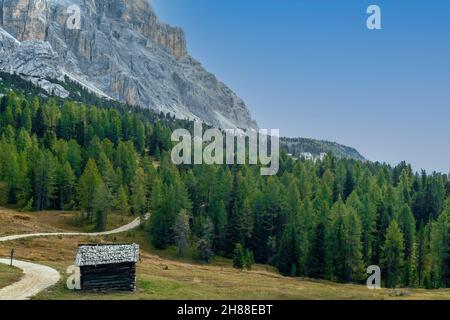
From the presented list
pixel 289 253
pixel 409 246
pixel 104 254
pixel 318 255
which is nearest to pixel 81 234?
pixel 289 253

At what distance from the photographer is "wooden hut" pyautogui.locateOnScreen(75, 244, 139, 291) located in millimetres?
40812

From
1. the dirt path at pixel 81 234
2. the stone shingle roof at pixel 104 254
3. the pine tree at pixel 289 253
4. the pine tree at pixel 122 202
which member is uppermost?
the pine tree at pixel 122 202

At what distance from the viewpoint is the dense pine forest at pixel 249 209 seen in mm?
82688

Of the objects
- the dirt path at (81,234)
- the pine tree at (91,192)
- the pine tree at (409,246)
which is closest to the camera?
the dirt path at (81,234)

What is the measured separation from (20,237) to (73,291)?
3235 cm

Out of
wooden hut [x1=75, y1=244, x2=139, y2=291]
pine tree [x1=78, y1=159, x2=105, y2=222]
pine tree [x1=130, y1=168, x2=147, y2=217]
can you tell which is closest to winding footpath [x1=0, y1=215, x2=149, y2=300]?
wooden hut [x1=75, y1=244, x2=139, y2=291]

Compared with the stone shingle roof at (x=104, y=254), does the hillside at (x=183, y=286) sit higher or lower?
lower

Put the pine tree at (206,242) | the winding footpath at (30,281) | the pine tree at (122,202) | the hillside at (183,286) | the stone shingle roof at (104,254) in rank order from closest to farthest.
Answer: the winding footpath at (30,281)
the hillside at (183,286)
the stone shingle roof at (104,254)
the pine tree at (206,242)
the pine tree at (122,202)

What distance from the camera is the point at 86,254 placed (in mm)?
41750

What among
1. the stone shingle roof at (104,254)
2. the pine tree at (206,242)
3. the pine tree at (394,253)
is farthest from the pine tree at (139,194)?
the stone shingle roof at (104,254)

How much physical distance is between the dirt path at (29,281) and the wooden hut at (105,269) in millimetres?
2659

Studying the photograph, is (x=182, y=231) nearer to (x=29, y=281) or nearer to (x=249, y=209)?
(x=249, y=209)

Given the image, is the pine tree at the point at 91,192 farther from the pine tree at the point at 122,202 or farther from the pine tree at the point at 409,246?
the pine tree at the point at 409,246
